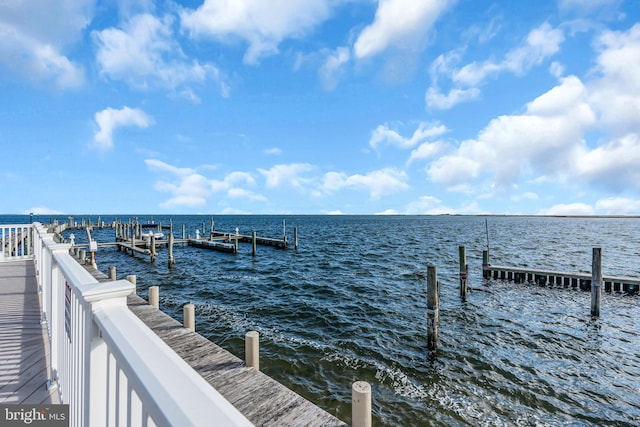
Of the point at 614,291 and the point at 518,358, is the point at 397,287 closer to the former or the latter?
the point at 518,358

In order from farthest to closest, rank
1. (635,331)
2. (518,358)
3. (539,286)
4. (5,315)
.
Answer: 1. (539,286)
2. (635,331)
3. (518,358)
4. (5,315)

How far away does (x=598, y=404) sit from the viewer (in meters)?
6.76

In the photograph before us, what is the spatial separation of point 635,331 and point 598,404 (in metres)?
6.26

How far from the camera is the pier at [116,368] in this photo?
1.08 metres

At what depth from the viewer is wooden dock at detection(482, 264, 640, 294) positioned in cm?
1475

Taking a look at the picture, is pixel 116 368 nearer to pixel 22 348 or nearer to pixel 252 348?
pixel 252 348

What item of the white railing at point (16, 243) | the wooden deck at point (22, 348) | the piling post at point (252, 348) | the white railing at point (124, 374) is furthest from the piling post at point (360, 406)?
the white railing at point (16, 243)

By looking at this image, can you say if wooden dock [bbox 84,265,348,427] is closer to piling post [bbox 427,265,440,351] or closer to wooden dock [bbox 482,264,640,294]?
piling post [bbox 427,265,440,351]

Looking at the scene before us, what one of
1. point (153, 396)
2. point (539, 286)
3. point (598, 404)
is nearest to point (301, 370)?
point (598, 404)

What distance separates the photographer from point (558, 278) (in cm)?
1620

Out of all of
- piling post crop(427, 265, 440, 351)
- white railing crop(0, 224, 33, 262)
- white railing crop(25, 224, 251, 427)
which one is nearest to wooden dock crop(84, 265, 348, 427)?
white railing crop(25, 224, 251, 427)

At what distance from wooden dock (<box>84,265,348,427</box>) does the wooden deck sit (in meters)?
2.29

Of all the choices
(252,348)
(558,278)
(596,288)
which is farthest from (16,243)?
(558,278)

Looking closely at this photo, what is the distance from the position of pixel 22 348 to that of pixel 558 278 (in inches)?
856
